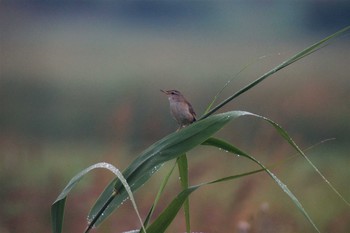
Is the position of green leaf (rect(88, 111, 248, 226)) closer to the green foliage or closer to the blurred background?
the green foliage

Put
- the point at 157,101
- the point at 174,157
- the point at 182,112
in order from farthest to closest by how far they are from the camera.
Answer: the point at 157,101, the point at 182,112, the point at 174,157

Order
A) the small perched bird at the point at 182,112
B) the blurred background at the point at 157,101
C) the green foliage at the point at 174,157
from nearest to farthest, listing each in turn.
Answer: the green foliage at the point at 174,157, the small perched bird at the point at 182,112, the blurred background at the point at 157,101

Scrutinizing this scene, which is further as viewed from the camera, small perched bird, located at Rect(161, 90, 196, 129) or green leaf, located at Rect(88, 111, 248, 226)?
small perched bird, located at Rect(161, 90, 196, 129)

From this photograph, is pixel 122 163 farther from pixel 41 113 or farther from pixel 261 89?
pixel 261 89

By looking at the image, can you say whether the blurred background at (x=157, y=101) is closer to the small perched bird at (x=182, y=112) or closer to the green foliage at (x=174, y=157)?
the small perched bird at (x=182, y=112)

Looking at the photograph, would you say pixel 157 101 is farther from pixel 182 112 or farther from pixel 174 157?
pixel 174 157

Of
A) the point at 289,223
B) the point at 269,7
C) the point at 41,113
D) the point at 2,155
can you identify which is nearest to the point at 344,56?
the point at 269,7

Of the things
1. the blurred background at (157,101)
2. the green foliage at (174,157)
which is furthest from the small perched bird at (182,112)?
the green foliage at (174,157)

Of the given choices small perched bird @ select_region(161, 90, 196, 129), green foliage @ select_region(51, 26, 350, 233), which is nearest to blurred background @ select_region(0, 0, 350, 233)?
small perched bird @ select_region(161, 90, 196, 129)

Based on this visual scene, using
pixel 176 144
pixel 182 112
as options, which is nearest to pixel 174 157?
pixel 176 144
